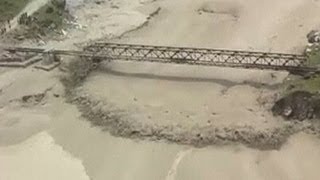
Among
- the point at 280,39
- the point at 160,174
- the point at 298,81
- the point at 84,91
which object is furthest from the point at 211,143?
the point at 280,39

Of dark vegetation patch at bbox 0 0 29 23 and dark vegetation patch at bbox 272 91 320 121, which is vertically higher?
dark vegetation patch at bbox 272 91 320 121

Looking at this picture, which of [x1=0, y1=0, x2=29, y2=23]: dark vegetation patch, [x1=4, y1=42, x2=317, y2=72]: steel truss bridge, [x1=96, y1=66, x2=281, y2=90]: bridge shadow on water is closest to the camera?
Answer: [x1=96, y1=66, x2=281, y2=90]: bridge shadow on water

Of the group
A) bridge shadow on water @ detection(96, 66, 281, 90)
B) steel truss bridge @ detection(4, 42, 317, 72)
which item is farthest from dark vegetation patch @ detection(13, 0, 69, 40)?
bridge shadow on water @ detection(96, 66, 281, 90)

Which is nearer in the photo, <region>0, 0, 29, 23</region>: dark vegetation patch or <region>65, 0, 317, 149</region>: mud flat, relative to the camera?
<region>65, 0, 317, 149</region>: mud flat

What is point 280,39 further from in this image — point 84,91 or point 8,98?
point 8,98

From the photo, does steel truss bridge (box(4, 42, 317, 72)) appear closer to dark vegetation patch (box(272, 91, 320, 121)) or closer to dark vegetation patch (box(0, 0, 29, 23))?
dark vegetation patch (box(272, 91, 320, 121))

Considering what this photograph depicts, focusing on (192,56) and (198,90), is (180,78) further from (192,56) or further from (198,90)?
(192,56)

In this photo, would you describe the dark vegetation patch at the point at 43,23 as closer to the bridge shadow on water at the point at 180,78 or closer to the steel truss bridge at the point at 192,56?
the steel truss bridge at the point at 192,56

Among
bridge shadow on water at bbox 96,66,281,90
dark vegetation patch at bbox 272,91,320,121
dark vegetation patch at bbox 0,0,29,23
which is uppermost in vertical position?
dark vegetation patch at bbox 272,91,320,121

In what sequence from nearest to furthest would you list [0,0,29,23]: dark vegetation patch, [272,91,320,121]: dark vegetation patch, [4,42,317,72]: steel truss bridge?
[272,91,320,121]: dark vegetation patch, [4,42,317,72]: steel truss bridge, [0,0,29,23]: dark vegetation patch
